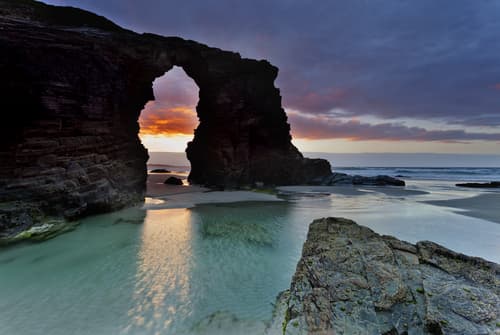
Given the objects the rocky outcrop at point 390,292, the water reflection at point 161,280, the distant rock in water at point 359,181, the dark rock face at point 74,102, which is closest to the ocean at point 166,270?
the water reflection at point 161,280

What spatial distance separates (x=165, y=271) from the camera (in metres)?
6.80

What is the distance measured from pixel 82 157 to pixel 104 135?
2300mm

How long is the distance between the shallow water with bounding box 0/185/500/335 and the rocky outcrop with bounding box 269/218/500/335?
1538 millimetres

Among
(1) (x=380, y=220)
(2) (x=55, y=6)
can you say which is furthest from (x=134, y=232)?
(2) (x=55, y=6)

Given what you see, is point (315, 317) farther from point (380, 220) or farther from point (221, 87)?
point (221, 87)

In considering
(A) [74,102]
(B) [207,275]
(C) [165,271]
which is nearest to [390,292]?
(B) [207,275]

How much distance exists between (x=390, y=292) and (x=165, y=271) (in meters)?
5.71

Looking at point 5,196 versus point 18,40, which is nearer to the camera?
point 5,196

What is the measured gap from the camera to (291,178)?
1374 inches

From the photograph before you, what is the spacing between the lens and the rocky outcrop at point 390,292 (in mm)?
3057

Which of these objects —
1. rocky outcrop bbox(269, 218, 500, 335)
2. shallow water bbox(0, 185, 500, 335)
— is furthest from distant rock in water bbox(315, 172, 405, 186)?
rocky outcrop bbox(269, 218, 500, 335)

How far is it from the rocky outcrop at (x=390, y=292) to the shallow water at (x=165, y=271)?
1.54 m

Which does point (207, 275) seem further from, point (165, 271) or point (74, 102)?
point (74, 102)

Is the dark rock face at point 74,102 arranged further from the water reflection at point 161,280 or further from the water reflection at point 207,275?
the water reflection at point 161,280
